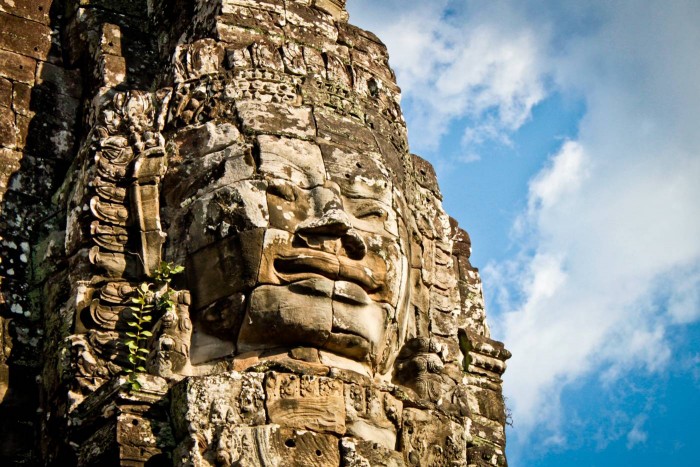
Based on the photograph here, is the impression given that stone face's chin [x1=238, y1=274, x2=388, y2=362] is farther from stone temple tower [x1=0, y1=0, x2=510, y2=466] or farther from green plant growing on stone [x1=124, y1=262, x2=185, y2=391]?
green plant growing on stone [x1=124, y1=262, x2=185, y2=391]

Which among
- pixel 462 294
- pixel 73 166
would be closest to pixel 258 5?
pixel 73 166

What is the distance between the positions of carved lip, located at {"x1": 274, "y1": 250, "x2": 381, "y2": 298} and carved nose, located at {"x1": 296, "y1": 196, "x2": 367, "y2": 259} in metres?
0.15

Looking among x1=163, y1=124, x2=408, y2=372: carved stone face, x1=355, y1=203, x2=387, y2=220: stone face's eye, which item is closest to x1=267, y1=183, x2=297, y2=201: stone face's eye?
x1=163, y1=124, x2=408, y2=372: carved stone face

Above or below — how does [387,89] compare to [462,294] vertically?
above

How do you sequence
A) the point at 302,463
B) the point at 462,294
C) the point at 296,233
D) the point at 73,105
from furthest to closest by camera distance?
the point at 462,294
the point at 73,105
the point at 296,233
the point at 302,463

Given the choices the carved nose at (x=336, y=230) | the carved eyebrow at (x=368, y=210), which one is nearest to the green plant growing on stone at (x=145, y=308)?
the carved nose at (x=336, y=230)

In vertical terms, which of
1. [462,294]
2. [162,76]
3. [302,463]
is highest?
[162,76]

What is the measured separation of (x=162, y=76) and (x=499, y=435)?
4613mm

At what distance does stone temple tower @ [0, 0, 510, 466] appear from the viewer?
10305 mm

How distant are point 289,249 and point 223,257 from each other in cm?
52

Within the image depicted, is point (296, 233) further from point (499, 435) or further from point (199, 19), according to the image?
point (499, 435)

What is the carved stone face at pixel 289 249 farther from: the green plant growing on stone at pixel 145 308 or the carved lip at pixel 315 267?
the green plant growing on stone at pixel 145 308

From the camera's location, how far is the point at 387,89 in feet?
41.7

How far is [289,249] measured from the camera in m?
10.9
